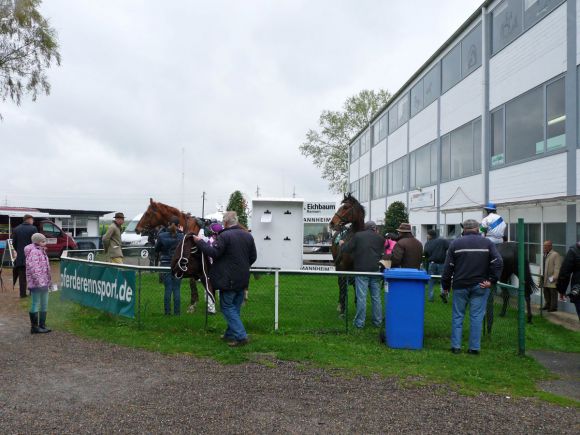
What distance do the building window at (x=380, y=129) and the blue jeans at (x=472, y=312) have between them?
26367mm

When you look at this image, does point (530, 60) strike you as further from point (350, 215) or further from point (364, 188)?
point (364, 188)

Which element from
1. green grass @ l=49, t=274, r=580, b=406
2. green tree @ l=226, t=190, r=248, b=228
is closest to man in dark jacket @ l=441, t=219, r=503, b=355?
green grass @ l=49, t=274, r=580, b=406

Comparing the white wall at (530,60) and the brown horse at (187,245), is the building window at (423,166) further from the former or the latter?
the brown horse at (187,245)

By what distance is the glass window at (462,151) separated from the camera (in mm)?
18609

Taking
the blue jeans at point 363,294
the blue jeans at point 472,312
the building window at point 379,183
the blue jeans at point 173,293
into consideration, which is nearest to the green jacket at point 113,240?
the blue jeans at point 173,293

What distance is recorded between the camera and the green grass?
20.7 feet

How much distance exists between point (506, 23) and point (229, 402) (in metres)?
15.0

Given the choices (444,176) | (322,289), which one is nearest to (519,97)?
(444,176)

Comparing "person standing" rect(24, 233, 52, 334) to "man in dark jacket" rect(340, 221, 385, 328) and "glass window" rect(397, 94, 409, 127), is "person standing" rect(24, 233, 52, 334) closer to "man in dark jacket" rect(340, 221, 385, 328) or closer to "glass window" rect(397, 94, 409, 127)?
"man in dark jacket" rect(340, 221, 385, 328)

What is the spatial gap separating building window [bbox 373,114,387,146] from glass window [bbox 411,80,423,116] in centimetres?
654

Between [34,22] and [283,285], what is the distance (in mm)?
21618

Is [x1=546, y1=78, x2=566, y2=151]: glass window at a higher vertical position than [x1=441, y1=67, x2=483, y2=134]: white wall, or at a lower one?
lower

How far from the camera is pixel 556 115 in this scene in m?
12.9

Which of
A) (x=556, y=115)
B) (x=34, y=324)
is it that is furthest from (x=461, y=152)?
(x=34, y=324)
